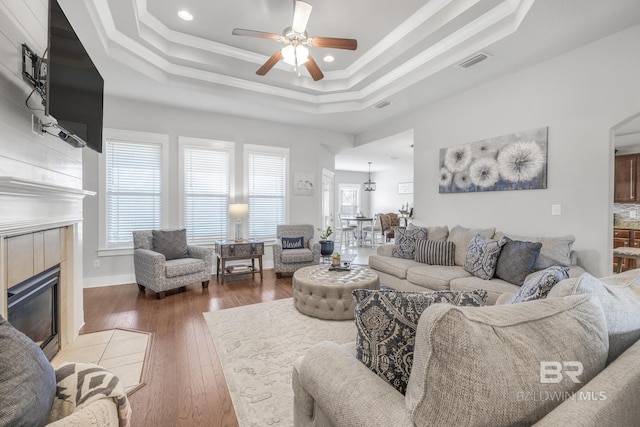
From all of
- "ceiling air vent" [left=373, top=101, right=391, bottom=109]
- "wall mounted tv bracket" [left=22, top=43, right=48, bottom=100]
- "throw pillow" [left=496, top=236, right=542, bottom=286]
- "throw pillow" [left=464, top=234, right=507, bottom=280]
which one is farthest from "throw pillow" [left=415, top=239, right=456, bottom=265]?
"wall mounted tv bracket" [left=22, top=43, right=48, bottom=100]

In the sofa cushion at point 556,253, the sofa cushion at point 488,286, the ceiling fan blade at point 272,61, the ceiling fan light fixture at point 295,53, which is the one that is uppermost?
the ceiling fan blade at point 272,61

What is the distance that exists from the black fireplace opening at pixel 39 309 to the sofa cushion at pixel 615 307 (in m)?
2.78

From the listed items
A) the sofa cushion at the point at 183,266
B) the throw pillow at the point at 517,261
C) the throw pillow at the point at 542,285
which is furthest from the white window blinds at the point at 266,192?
the throw pillow at the point at 542,285

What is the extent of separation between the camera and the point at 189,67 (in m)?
3.74

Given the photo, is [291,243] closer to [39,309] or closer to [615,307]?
[39,309]

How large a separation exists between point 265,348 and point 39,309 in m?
1.71

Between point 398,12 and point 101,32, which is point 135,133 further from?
point 398,12

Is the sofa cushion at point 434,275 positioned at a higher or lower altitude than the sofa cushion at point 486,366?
lower

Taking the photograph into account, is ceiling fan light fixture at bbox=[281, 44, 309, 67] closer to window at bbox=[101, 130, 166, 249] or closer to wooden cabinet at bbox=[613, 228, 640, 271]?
window at bbox=[101, 130, 166, 249]

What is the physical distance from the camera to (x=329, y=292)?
2920mm

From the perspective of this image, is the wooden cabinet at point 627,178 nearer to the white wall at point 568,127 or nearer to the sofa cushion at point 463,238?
the white wall at point 568,127

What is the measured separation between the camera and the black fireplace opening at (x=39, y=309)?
175cm

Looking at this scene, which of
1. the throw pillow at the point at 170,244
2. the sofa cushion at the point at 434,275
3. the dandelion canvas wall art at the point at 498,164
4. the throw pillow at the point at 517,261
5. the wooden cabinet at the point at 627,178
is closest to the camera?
the throw pillow at the point at 517,261

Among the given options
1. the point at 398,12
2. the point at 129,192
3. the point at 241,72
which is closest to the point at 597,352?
the point at 398,12
